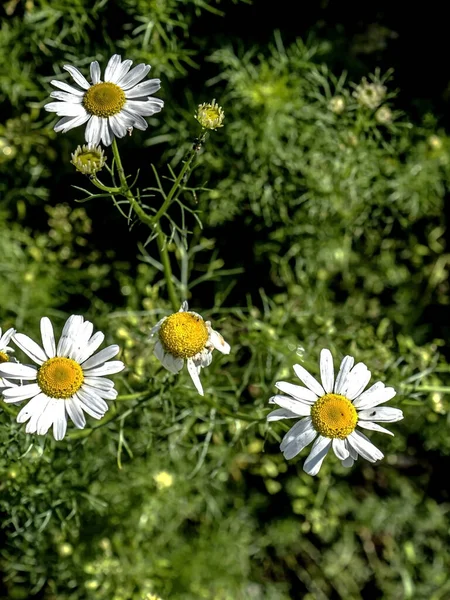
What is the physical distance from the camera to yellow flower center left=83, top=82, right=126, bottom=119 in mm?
1899

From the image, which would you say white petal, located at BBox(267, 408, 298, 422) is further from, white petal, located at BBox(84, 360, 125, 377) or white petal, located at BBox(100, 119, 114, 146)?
white petal, located at BBox(100, 119, 114, 146)

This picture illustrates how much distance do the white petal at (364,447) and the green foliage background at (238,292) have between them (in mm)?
761

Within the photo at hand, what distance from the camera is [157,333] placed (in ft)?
6.63

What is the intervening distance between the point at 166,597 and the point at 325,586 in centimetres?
98

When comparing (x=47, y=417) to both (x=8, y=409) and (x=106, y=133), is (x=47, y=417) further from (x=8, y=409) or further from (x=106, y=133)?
(x=106, y=133)

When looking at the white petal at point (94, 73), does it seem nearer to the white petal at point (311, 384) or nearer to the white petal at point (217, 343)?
the white petal at point (217, 343)

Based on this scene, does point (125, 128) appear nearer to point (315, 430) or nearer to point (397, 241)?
point (315, 430)

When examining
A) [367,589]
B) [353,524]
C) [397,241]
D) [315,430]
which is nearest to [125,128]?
[315,430]

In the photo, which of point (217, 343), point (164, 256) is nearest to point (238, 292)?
point (164, 256)

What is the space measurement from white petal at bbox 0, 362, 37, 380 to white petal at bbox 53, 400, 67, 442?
11cm

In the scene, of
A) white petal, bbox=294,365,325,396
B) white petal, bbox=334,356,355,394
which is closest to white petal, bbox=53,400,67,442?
white petal, bbox=294,365,325,396

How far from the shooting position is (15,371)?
5.95 ft

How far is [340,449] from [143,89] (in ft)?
3.73

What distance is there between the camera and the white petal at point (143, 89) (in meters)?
1.90
